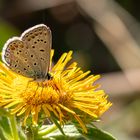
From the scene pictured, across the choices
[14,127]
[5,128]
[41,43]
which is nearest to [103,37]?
[41,43]

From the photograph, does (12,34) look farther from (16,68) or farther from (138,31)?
(16,68)

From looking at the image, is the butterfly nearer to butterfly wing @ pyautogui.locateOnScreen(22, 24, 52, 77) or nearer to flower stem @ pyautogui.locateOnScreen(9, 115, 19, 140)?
butterfly wing @ pyautogui.locateOnScreen(22, 24, 52, 77)

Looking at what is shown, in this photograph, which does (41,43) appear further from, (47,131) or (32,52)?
(47,131)

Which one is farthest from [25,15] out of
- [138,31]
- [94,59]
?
[138,31]

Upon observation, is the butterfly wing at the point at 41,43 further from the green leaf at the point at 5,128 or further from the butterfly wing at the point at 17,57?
the green leaf at the point at 5,128

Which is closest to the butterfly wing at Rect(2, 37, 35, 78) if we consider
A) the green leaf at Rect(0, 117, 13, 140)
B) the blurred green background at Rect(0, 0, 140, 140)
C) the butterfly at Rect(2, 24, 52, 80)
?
the butterfly at Rect(2, 24, 52, 80)
